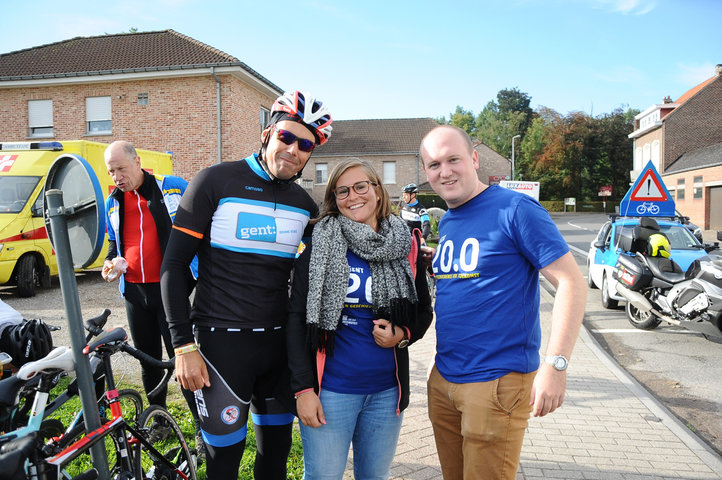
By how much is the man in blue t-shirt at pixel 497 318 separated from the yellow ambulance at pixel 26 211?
30.7ft

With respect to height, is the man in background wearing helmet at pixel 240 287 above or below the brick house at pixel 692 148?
below

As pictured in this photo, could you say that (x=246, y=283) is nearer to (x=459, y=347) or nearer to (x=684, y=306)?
(x=459, y=347)

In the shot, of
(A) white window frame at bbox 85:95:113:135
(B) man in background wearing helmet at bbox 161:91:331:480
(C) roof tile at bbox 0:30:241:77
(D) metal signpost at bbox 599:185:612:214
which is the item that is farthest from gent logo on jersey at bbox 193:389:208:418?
(D) metal signpost at bbox 599:185:612:214

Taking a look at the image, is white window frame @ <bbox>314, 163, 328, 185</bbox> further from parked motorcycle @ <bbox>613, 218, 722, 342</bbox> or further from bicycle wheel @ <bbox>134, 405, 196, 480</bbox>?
bicycle wheel @ <bbox>134, 405, 196, 480</bbox>

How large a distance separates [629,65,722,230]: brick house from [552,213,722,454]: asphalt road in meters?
29.7

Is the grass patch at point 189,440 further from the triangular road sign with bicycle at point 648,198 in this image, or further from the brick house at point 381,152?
the brick house at point 381,152

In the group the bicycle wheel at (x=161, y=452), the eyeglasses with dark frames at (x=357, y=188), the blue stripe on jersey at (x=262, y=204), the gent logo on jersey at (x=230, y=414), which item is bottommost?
the bicycle wheel at (x=161, y=452)

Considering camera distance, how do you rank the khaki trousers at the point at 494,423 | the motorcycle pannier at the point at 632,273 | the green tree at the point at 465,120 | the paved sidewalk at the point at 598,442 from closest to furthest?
the khaki trousers at the point at 494,423, the paved sidewalk at the point at 598,442, the motorcycle pannier at the point at 632,273, the green tree at the point at 465,120

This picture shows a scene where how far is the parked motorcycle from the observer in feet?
21.6

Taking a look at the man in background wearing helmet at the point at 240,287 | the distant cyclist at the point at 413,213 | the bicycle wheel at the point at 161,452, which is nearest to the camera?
the man in background wearing helmet at the point at 240,287

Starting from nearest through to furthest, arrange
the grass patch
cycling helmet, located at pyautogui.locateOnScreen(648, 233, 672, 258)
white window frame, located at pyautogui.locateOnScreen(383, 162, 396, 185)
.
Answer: the grass patch < cycling helmet, located at pyautogui.locateOnScreen(648, 233, 672, 258) < white window frame, located at pyautogui.locateOnScreen(383, 162, 396, 185)

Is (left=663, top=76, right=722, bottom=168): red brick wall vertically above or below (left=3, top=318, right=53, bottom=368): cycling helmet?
above

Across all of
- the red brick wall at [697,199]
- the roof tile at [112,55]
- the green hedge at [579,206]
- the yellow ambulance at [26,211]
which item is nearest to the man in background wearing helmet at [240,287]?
the yellow ambulance at [26,211]

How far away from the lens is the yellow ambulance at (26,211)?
1031cm
